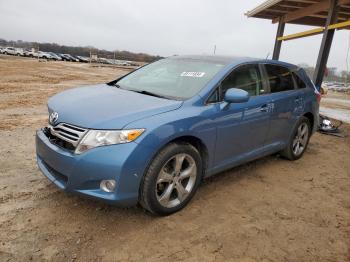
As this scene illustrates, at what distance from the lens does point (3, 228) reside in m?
2.81

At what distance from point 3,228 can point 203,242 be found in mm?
1728

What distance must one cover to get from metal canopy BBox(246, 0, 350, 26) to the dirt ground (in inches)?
253

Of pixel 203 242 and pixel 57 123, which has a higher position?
pixel 57 123

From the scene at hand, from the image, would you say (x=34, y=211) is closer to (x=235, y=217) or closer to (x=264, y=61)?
(x=235, y=217)

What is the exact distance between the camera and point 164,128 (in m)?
2.94

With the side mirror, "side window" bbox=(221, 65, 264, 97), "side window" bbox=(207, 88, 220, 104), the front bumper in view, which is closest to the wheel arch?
"side window" bbox=(221, 65, 264, 97)

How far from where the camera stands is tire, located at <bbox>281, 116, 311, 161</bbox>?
5047 mm

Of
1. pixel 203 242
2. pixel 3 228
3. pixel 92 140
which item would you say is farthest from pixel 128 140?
pixel 3 228

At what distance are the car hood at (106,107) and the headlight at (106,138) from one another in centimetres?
5

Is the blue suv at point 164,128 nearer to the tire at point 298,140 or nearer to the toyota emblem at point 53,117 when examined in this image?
the toyota emblem at point 53,117

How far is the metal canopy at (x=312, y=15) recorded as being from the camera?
856 centimetres

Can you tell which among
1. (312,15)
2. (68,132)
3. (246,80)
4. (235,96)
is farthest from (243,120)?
(312,15)

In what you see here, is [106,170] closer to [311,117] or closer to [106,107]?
[106,107]

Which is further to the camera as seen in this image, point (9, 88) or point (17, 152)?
point (9, 88)
